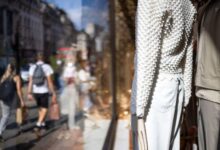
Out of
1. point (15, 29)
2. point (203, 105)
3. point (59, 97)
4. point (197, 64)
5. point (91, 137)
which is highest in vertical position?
point (15, 29)

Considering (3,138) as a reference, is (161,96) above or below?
above

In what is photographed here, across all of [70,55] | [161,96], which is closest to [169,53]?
[161,96]

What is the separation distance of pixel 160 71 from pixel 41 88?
1612mm

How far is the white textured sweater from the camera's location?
4.57ft

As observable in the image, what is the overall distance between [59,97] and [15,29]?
206 centimetres

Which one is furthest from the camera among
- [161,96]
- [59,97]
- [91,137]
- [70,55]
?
[91,137]

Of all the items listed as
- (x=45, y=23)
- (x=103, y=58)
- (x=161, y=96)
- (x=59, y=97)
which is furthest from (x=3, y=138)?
(x=103, y=58)

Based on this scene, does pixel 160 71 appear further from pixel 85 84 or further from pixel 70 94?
pixel 85 84

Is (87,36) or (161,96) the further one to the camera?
(87,36)

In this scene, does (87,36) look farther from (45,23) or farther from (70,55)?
(45,23)

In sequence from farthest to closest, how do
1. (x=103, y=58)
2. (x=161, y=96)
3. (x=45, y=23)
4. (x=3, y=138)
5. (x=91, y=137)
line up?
(x=103, y=58) < (x=91, y=137) < (x=45, y=23) < (x=3, y=138) < (x=161, y=96)

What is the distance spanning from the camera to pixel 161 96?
1.45m

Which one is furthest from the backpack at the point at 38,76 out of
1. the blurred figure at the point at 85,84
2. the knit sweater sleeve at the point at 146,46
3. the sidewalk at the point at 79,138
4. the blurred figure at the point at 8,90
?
the blurred figure at the point at 85,84

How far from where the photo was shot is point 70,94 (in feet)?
15.3
